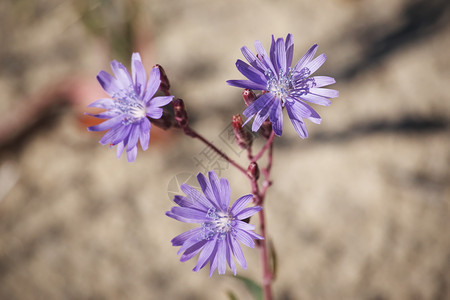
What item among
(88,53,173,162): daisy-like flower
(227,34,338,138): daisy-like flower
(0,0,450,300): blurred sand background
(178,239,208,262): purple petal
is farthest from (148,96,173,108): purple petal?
(0,0,450,300): blurred sand background

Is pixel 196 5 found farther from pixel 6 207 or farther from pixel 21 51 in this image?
pixel 6 207

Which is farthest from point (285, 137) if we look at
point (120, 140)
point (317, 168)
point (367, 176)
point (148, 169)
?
point (120, 140)

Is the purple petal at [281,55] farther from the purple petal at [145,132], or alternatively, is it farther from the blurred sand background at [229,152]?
the blurred sand background at [229,152]

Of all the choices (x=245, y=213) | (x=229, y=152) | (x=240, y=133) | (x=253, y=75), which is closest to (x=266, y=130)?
(x=240, y=133)

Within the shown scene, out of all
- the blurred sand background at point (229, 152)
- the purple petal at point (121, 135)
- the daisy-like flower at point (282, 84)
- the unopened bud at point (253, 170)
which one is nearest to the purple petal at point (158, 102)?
the purple petal at point (121, 135)

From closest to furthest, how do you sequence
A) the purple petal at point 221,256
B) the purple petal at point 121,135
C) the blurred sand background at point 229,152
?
the purple petal at point 221,256 < the purple petal at point 121,135 < the blurred sand background at point 229,152

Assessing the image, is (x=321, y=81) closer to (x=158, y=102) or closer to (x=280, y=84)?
(x=280, y=84)
